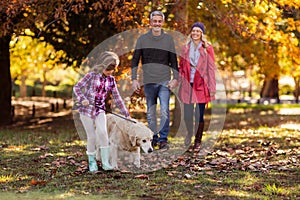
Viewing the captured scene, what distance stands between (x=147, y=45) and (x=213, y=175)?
2908 mm

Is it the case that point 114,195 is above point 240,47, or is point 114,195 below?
below

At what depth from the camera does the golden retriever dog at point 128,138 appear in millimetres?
6930

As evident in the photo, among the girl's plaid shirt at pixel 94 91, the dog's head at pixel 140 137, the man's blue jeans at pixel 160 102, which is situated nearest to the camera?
the dog's head at pixel 140 137

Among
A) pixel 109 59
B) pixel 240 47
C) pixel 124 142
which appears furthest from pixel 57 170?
pixel 240 47

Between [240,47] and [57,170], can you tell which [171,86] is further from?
[240,47]

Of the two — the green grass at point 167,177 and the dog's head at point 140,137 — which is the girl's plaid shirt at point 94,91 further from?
the green grass at point 167,177

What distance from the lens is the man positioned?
8781 millimetres

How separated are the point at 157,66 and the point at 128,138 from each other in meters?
2.20

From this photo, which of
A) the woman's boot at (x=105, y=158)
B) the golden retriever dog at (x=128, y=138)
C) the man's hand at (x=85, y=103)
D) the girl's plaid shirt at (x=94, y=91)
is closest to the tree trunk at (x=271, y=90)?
the golden retriever dog at (x=128, y=138)

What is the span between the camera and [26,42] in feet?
72.9

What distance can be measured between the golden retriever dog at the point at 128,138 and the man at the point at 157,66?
161 centimetres

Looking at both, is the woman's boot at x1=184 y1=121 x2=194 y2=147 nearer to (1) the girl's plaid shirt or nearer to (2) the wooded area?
(1) the girl's plaid shirt

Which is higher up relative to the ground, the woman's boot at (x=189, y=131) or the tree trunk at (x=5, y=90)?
the tree trunk at (x=5, y=90)

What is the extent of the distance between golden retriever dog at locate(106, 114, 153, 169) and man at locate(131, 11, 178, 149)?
5.29 ft
